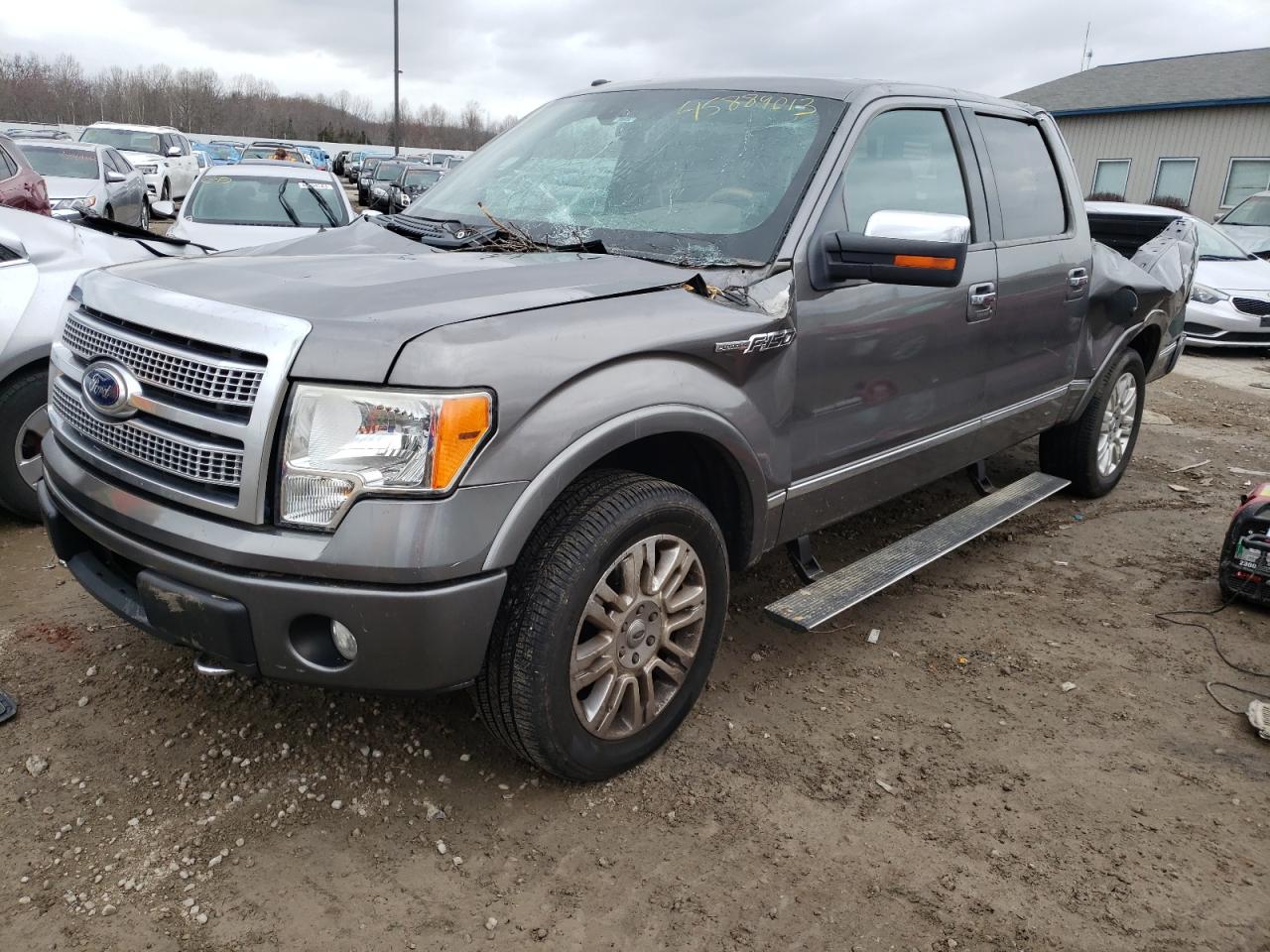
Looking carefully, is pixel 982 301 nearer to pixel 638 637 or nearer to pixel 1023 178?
pixel 1023 178

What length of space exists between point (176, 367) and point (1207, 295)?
12115 millimetres

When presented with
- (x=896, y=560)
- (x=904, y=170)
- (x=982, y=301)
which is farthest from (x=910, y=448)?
(x=904, y=170)

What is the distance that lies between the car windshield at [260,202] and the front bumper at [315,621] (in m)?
7.84

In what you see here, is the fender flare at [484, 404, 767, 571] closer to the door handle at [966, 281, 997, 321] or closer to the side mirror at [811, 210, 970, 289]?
the side mirror at [811, 210, 970, 289]

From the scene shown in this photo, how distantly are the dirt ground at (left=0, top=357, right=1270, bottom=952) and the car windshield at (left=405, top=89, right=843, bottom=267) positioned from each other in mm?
1536

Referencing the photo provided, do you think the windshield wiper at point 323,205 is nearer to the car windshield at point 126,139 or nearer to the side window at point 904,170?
the side window at point 904,170

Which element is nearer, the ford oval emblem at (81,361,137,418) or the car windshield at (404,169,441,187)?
the ford oval emblem at (81,361,137,418)

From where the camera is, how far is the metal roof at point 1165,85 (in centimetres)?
2517

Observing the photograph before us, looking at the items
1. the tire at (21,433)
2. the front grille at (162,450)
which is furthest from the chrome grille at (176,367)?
the tire at (21,433)

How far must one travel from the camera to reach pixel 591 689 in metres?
2.61

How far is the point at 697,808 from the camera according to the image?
105 inches

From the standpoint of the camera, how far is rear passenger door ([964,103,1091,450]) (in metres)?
3.95

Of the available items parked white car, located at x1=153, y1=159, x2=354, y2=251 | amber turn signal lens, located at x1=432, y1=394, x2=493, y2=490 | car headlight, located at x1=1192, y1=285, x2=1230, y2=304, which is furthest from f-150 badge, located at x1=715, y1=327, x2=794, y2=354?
car headlight, located at x1=1192, y1=285, x2=1230, y2=304

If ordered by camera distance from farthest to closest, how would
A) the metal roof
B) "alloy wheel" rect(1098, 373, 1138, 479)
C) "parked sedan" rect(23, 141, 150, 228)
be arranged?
the metal roof → "parked sedan" rect(23, 141, 150, 228) → "alloy wheel" rect(1098, 373, 1138, 479)
